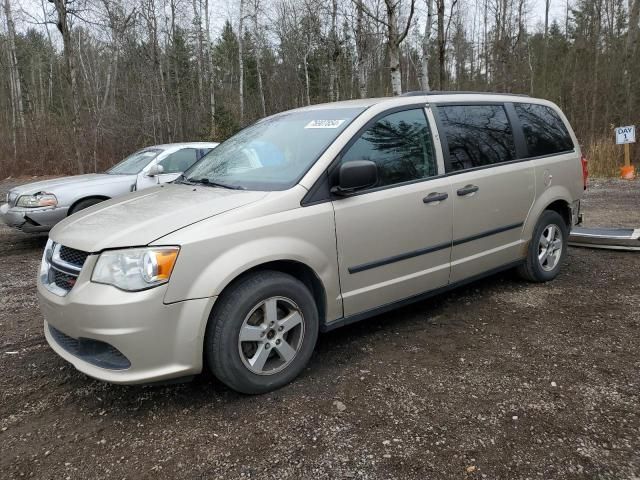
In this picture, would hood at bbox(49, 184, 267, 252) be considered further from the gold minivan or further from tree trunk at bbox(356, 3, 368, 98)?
tree trunk at bbox(356, 3, 368, 98)

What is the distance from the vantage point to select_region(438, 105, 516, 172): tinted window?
394 cm

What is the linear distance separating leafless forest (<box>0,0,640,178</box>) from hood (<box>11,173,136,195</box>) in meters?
7.89

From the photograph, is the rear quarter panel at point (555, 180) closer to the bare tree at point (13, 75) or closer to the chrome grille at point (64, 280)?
the chrome grille at point (64, 280)

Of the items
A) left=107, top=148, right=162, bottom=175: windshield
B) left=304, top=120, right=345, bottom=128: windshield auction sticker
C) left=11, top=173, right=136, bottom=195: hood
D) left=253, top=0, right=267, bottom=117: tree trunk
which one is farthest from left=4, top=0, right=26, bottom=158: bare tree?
left=304, top=120, right=345, bottom=128: windshield auction sticker

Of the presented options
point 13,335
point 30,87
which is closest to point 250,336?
point 13,335

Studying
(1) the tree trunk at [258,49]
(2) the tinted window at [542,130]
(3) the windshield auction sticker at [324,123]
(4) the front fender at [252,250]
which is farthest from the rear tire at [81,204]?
(1) the tree trunk at [258,49]

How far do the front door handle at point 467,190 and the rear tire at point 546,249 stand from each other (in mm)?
1065

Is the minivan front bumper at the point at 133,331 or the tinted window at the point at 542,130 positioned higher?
the tinted window at the point at 542,130

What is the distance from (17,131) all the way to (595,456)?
94.6 feet

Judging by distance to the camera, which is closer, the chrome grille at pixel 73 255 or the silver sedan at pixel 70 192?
the chrome grille at pixel 73 255

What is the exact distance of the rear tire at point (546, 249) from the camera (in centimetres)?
469

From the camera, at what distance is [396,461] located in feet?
7.83

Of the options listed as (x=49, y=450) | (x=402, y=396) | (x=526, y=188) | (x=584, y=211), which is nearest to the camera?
(x=49, y=450)

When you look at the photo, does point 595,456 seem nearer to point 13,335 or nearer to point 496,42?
point 13,335
